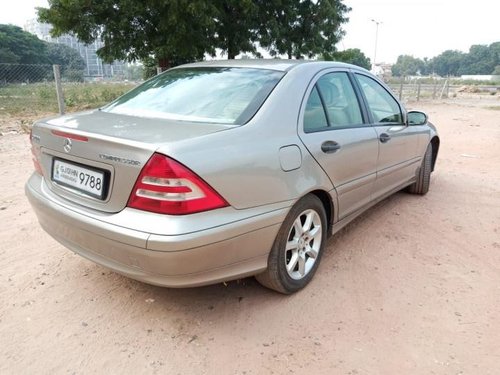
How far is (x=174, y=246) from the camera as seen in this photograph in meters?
1.98

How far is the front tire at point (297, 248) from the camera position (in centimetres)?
253

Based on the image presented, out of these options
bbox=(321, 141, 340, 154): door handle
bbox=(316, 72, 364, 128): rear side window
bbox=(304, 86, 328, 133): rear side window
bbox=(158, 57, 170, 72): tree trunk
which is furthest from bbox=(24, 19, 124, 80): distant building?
bbox=(321, 141, 340, 154): door handle

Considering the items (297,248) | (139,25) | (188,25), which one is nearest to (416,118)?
(297,248)

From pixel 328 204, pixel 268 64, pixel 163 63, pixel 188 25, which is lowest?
pixel 328 204

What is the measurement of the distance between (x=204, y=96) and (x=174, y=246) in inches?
47.3

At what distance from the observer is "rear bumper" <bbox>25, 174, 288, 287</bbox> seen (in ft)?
6.62

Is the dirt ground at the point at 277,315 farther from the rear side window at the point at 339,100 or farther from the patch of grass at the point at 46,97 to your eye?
the patch of grass at the point at 46,97

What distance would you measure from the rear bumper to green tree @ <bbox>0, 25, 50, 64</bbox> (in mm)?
46370

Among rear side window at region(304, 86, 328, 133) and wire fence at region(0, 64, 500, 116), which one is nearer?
rear side window at region(304, 86, 328, 133)

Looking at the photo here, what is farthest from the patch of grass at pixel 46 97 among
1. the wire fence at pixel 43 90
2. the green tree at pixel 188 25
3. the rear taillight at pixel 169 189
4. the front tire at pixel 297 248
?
the rear taillight at pixel 169 189

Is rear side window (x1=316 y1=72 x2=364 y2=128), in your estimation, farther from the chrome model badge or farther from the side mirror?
the chrome model badge

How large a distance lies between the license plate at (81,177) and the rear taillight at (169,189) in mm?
263

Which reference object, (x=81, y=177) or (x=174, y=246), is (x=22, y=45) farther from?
(x=174, y=246)

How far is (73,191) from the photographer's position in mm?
2375
